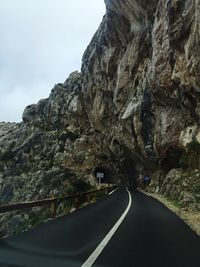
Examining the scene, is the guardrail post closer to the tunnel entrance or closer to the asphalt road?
the asphalt road

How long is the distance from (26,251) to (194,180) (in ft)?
76.4

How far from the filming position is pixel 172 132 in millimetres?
46094

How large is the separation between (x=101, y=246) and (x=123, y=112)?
182 ft

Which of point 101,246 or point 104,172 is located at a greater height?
point 104,172

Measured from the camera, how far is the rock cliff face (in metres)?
Result: 38.5

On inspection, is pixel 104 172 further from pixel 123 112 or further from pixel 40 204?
pixel 40 204

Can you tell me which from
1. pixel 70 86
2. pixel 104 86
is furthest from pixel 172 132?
pixel 70 86

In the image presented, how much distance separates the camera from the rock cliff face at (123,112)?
3850 centimetres

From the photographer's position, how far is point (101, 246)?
10312 mm

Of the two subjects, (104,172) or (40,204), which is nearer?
(40,204)

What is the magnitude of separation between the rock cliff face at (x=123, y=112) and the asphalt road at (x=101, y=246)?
793 inches

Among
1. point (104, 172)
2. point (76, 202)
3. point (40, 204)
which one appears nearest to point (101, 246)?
point (40, 204)

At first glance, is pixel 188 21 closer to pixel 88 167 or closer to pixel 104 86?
pixel 104 86

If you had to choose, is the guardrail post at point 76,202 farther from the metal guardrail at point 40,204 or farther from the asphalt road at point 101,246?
the asphalt road at point 101,246
